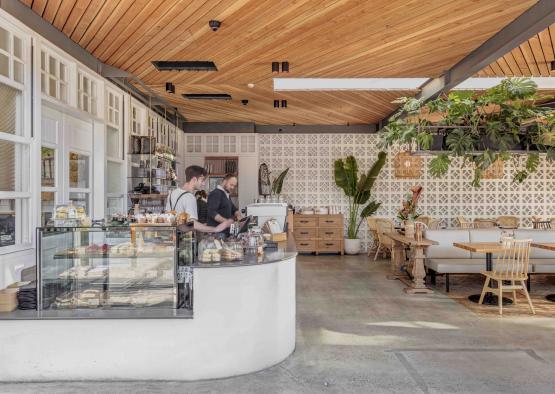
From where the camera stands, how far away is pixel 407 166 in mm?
11273

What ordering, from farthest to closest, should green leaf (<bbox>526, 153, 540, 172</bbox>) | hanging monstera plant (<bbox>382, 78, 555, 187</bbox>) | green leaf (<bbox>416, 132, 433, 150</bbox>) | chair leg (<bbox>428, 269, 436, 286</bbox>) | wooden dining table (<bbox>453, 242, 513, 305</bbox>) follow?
1. chair leg (<bbox>428, 269, 436, 286</bbox>)
2. wooden dining table (<bbox>453, 242, 513, 305</bbox>)
3. green leaf (<bbox>416, 132, 433, 150</bbox>)
4. green leaf (<bbox>526, 153, 540, 172</bbox>)
5. hanging monstera plant (<bbox>382, 78, 555, 187</bbox>)

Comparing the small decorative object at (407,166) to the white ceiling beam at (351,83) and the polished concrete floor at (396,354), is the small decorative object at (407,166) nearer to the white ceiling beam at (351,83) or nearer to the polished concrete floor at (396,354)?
the white ceiling beam at (351,83)

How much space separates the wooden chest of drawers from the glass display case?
296 inches

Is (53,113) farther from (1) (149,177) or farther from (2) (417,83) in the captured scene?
(2) (417,83)

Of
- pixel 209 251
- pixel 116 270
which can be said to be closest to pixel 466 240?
pixel 209 251

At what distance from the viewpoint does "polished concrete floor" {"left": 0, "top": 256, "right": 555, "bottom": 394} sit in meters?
3.30

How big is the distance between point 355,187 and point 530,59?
5.46 meters

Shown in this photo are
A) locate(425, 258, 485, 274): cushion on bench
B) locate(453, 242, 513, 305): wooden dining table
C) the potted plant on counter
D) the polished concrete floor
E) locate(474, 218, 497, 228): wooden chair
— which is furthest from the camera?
the potted plant on counter

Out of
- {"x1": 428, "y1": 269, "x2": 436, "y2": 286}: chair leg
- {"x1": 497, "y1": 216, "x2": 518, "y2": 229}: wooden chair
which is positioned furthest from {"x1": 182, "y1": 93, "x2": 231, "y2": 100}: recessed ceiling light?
{"x1": 497, "y1": 216, "x2": 518, "y2": 229}: wooden chair

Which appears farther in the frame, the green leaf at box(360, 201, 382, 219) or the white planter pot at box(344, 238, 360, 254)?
the white planter pot at box(344, 238, 360, 254)

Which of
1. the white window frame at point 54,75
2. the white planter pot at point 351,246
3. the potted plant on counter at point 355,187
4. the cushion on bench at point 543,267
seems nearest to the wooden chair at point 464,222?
the potted plant on counter at point 355,187

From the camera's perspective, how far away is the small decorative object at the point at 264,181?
1095cm

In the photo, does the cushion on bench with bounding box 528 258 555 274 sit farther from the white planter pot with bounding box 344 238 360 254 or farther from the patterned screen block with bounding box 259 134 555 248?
the white planter pot with bounding box 344 238 360 254

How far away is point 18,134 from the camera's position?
4.05 meters
